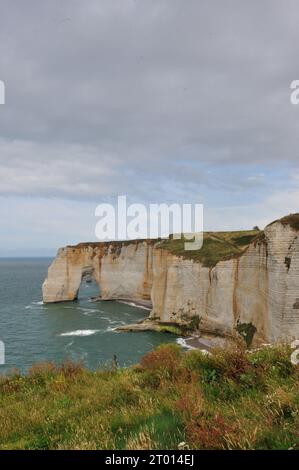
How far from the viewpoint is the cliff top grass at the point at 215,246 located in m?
42.2

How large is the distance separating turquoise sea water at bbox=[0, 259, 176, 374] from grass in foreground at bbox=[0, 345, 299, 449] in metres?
16.1

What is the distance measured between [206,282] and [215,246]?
8.74 m

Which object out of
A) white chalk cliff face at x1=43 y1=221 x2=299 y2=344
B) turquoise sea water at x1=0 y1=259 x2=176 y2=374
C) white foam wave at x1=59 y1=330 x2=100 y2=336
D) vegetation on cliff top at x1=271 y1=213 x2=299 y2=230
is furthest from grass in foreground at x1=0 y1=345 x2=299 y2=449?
white foam wave at x1=59 y1=330 x2=100 y2=336

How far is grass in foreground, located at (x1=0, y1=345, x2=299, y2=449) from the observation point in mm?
4465

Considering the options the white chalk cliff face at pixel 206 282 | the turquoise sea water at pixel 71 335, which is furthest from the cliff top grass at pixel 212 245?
the turquoise sea water at pixel 71 335

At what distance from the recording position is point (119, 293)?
212 feet

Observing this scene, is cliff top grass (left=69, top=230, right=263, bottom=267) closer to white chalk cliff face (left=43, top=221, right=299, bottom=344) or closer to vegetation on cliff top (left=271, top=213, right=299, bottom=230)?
white chalk cliff face (left=43, top=221, right=299, bottom=344)

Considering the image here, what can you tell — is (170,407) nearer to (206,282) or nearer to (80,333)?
(206,282)

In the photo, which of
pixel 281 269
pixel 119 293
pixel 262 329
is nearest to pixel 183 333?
→ pixel 262 329

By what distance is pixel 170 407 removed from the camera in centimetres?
609

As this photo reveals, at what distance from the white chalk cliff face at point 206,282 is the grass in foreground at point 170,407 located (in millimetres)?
16672

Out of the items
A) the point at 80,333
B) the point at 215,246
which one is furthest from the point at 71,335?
the point at 215,246

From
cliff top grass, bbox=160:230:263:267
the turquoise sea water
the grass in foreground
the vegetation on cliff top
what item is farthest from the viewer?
cliff top grass, bbox=160:230:263:267
